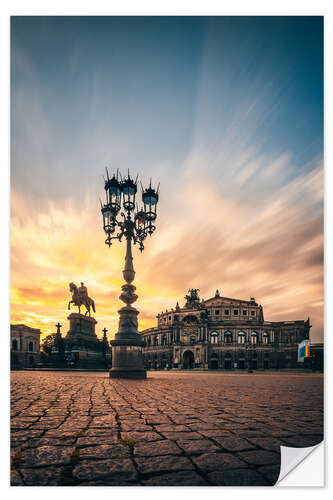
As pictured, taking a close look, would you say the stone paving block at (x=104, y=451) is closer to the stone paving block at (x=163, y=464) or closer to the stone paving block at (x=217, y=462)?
the stone paving block at (x=163, y=464)

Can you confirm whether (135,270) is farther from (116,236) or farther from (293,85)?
(293,85)

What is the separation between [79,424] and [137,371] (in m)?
7.62

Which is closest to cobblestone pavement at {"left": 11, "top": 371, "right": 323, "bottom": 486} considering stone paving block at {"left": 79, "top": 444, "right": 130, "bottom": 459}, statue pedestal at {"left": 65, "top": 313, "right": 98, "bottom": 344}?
stone paving block at {"left": 79, "top": 444, "right": 130, "bottom": 459}

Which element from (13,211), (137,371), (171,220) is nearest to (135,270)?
(137,371)

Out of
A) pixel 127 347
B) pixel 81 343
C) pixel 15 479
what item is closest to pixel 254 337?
pixel 81 343

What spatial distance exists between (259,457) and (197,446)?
51 cm

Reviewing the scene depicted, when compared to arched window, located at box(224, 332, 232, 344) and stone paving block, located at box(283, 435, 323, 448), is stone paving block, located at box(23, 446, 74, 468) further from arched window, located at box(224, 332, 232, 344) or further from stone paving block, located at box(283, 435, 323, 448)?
arched window, located at box(224, 332, 232, 344)

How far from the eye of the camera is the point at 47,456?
2.45m

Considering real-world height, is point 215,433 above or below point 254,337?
above

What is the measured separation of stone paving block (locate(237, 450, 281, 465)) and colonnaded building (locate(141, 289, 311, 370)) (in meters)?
56.4

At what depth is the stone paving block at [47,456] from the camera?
2.32 metres

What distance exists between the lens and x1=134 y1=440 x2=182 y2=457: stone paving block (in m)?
2.51

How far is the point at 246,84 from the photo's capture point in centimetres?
421

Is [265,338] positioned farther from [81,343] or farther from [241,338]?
[81,343]
